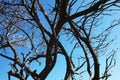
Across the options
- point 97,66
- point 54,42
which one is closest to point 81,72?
point 97,66

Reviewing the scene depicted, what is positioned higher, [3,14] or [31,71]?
[3,14]

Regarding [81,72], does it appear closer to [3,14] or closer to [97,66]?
[97,66]

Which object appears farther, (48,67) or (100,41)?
(100,41)

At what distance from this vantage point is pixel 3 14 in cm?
916

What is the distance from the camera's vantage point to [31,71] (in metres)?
8.28

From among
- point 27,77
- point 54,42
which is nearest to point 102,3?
point 54,42

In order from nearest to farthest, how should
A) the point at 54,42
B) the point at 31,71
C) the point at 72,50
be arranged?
the point at 54,42, the point at 31,71, the point at 72,50

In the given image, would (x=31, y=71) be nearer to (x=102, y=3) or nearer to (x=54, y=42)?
(x=54, y=42)

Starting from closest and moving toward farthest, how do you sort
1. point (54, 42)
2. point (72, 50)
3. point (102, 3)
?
1. point (102, 3)
2. point (54, 42)
3. point (72, 50)

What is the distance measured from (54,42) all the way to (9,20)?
255 centimetres

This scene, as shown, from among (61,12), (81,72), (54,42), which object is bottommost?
(81,72)

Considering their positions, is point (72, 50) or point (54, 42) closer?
point (54, 42)

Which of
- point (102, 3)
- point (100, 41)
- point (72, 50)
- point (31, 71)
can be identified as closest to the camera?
point (102, 3)

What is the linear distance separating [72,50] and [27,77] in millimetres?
2091
